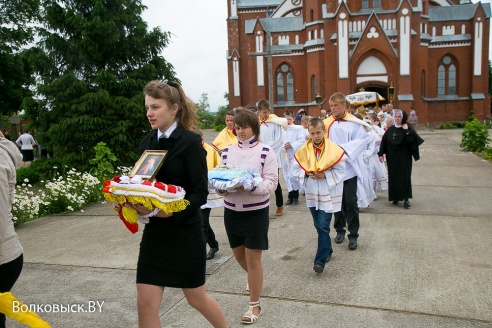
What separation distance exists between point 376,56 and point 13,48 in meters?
25.9

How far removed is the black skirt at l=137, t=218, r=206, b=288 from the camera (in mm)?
2930

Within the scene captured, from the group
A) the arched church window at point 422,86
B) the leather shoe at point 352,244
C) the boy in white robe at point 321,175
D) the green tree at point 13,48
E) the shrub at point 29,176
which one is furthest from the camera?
the arched church window at point 422,86

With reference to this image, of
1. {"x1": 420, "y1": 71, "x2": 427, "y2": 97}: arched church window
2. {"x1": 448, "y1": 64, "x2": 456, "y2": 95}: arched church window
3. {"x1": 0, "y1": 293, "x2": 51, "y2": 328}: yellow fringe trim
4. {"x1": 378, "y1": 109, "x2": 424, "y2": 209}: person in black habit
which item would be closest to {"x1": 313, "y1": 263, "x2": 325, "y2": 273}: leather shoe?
{"x1": 0, "y1": 293, "x2": 51, "y2": 328}: yellow fringe trim

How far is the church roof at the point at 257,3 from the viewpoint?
46688 millimetres

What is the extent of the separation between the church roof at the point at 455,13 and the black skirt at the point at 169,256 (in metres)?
42.4

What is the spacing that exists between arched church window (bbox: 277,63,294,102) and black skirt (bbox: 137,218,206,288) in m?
39.1

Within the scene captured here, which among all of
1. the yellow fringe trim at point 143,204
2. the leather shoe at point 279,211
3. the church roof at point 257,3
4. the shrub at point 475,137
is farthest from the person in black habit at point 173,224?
the church roof at point 257,3

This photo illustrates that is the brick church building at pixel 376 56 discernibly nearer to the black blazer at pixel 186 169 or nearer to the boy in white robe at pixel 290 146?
the boy in white robe at pixel 290 146

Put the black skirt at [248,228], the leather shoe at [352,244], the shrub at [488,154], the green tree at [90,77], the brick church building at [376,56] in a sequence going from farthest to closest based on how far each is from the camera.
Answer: the brick church building at [376,56] < the shrub at [488,154] < the green tree at [90,77] < the leather shoe at [352,244] < the black skirt at [248,228]

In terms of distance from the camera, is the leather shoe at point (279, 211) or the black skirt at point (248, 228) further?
the leather shoe at point (279, 211)

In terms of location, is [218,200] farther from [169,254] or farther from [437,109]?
[437,109]

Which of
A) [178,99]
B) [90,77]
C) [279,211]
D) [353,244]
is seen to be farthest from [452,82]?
[178,99]

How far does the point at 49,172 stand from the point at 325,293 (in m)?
12.3

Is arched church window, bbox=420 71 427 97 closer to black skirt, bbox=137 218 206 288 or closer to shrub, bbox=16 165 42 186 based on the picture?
shrub, bbox=16 165 42 186
